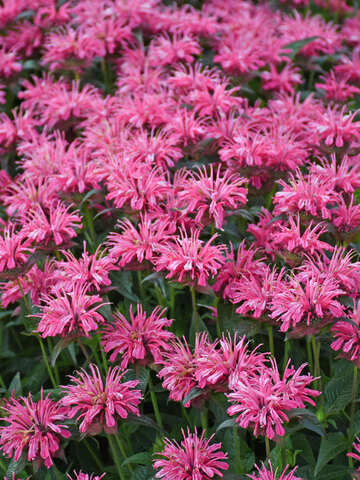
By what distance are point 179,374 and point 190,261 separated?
211 millimetres

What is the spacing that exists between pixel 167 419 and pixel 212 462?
1.18 feet

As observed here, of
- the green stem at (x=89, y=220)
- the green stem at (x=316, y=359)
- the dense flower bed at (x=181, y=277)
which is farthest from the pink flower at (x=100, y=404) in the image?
the green stem at (x=89, y=220)

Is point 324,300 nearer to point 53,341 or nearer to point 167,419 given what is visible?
point 167,419

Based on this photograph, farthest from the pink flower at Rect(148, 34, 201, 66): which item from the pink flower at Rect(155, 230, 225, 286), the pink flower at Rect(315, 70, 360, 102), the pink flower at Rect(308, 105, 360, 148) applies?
the pink flower at Rect(155, 230, 225, 286)

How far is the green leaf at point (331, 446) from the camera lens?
1.14 metres

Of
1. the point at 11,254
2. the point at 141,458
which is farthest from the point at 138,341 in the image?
the point at 11,254

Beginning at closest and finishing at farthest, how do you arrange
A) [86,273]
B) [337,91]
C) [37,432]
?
1. [37,432]
2. [86,273]
3. [337,91]

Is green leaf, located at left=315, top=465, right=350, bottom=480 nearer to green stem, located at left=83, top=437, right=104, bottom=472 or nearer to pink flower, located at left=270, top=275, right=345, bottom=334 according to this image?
pink flower, located at left=270, top=275, right=345, bottom=334

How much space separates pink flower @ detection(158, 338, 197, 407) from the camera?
1.11 meters

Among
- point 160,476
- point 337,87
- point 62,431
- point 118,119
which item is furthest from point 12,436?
point 337,87

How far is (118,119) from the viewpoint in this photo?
67.1 inches

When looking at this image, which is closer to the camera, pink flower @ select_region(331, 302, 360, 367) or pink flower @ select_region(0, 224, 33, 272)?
pink flower @ select_region(331, 302, 360, 367)

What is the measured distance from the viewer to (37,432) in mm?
1100

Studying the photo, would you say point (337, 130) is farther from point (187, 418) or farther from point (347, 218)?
point (187, 418)
